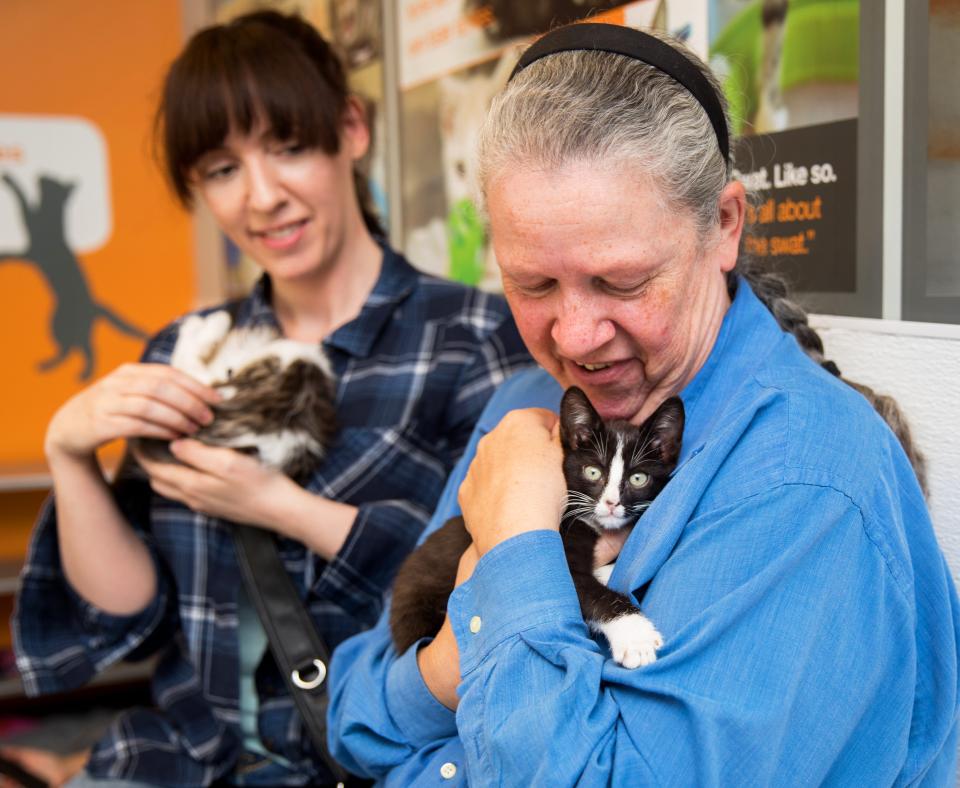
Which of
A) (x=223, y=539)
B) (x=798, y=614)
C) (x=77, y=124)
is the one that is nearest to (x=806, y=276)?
(x=798, y=614)

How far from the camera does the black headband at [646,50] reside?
3.67ft

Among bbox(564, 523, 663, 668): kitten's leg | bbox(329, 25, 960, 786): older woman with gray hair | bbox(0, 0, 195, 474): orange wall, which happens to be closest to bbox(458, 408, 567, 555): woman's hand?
bbox(329, 25, 960, 786): older woman with gray hair

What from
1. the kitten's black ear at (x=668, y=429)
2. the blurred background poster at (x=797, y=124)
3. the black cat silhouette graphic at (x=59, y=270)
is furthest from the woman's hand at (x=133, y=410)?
the black cat silhouette graphic at (x=59, y=270)

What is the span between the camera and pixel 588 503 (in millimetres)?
1358

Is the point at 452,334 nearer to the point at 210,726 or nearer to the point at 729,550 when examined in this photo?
the point at 210,726

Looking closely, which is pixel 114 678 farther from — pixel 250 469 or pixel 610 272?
pixel 610 272

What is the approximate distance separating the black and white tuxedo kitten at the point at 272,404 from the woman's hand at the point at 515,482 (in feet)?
2.13

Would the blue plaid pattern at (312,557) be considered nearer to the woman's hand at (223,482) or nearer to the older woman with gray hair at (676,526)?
the woman's hand at (223,482)

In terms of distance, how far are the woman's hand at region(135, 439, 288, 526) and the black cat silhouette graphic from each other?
3.03m

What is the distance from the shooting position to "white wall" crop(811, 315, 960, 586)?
→ 137 cm

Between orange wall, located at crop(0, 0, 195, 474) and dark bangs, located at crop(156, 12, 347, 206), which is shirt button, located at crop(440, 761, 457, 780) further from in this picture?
orange wall, located at crop(0, 0, 195, 474)

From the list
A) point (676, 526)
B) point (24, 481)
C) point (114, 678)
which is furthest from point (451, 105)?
point (114, 678)

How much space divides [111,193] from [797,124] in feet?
12.8

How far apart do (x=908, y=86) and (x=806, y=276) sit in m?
0.36
